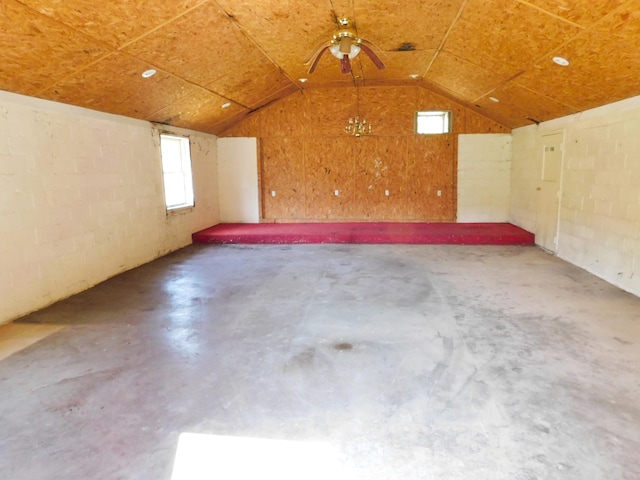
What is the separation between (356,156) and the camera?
883 centimetres

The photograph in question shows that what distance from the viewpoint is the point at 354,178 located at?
8891 mm

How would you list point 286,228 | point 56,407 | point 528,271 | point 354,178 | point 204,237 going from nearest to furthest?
point 56,407 < point 528,271 < point 204,237 < point 286,228 < point 354,178

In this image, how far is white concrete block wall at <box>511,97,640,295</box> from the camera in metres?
4.50

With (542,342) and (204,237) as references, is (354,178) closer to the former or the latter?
(204,237)

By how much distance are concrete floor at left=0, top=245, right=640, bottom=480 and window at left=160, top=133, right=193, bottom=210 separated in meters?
2.87

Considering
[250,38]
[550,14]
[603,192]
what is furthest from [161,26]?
[603,192]

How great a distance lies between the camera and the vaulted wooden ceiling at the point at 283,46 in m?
3.33

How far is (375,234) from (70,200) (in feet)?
16.0

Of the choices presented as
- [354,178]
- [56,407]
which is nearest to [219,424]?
[56,407]

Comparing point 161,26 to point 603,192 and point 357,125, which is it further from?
point 603,192

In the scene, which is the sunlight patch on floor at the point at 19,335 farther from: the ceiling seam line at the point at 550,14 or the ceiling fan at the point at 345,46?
the ceiling seam line at the point at 550,14

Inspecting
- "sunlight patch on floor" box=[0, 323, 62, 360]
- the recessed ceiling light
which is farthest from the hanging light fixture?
"sunlight patch on floor" box=[0, 323, 62, 360]

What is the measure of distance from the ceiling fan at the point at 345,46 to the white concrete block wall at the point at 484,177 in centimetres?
469

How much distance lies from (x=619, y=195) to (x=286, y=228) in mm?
5509
